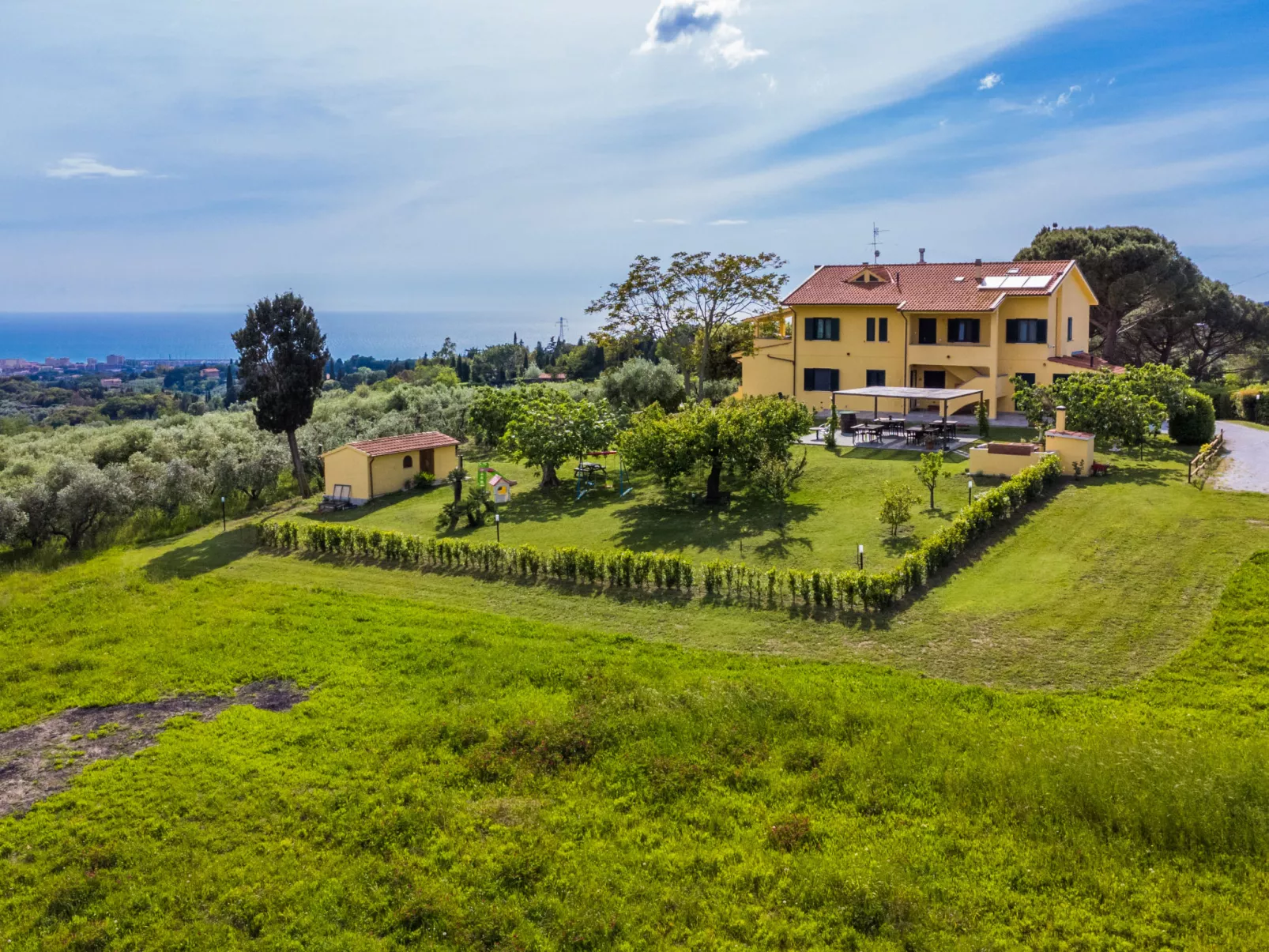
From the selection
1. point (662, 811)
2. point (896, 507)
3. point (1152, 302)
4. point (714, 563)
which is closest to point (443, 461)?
point (714, 563)

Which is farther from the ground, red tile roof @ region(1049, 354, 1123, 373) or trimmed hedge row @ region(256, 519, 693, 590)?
red tile roof @ region(1049, 354, 1123, 373)

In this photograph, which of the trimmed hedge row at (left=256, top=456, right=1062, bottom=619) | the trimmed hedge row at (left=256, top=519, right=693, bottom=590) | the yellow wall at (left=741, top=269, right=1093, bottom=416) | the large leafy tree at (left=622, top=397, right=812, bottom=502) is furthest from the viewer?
the yellow wall at (left=741, top=269, right=1093, bottom=416)

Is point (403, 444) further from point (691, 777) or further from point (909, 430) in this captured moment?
point (691, 777)

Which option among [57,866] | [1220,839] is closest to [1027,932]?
[1220,839]

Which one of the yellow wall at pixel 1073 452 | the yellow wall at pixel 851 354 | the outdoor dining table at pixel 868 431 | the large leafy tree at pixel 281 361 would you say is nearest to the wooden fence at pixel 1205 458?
the yellow wall at pixel 1073 452

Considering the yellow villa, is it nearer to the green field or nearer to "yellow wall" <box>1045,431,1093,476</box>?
"yellow wall" <box>1045,431,1093,476</box>

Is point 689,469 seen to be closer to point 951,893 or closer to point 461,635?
point 461,635

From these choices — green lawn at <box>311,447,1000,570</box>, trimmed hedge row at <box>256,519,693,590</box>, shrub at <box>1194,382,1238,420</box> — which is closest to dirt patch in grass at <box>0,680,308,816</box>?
trimmed hedge row at <box>256,519,693,590</box>
